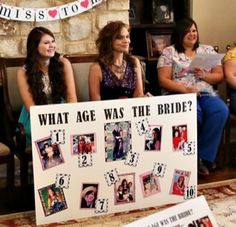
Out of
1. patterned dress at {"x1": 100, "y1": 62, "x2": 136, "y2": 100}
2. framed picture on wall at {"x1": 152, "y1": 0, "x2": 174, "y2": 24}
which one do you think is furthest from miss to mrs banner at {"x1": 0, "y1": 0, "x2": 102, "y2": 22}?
framed picture on wall at {"x1": 152, "y1": 0, "x2": 174, "y2": 24}

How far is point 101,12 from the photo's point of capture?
3.94m

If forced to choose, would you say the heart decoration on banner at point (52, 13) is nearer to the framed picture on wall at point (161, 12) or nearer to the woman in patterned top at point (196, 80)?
the woman in patterned top at point (196, 80)

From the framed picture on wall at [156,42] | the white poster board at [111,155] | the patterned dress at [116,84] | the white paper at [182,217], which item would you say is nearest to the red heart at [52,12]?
the patterned dress at [116,84]

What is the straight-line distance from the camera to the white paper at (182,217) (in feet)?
4.79

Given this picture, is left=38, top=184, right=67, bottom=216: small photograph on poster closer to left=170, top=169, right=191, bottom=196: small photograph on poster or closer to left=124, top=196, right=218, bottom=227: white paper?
left=170, top=169, right=191, bottom=196: small photograph on poster

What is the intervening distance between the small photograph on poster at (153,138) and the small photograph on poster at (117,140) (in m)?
0.11

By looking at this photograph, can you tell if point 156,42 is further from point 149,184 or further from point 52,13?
point 149,184

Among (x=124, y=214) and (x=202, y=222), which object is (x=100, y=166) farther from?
(x=202, y=222)

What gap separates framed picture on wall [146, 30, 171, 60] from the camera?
14.7ft

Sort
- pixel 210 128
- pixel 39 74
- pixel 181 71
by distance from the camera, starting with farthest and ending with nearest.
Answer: pixel 181 71 < pixel 210 128 < pixel 39 74

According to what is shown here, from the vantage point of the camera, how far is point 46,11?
3748mm

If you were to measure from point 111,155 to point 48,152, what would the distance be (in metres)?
0.37

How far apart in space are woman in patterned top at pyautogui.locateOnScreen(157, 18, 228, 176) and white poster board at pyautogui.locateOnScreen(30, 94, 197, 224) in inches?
22.8

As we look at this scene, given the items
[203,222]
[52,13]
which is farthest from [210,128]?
[203,222]
